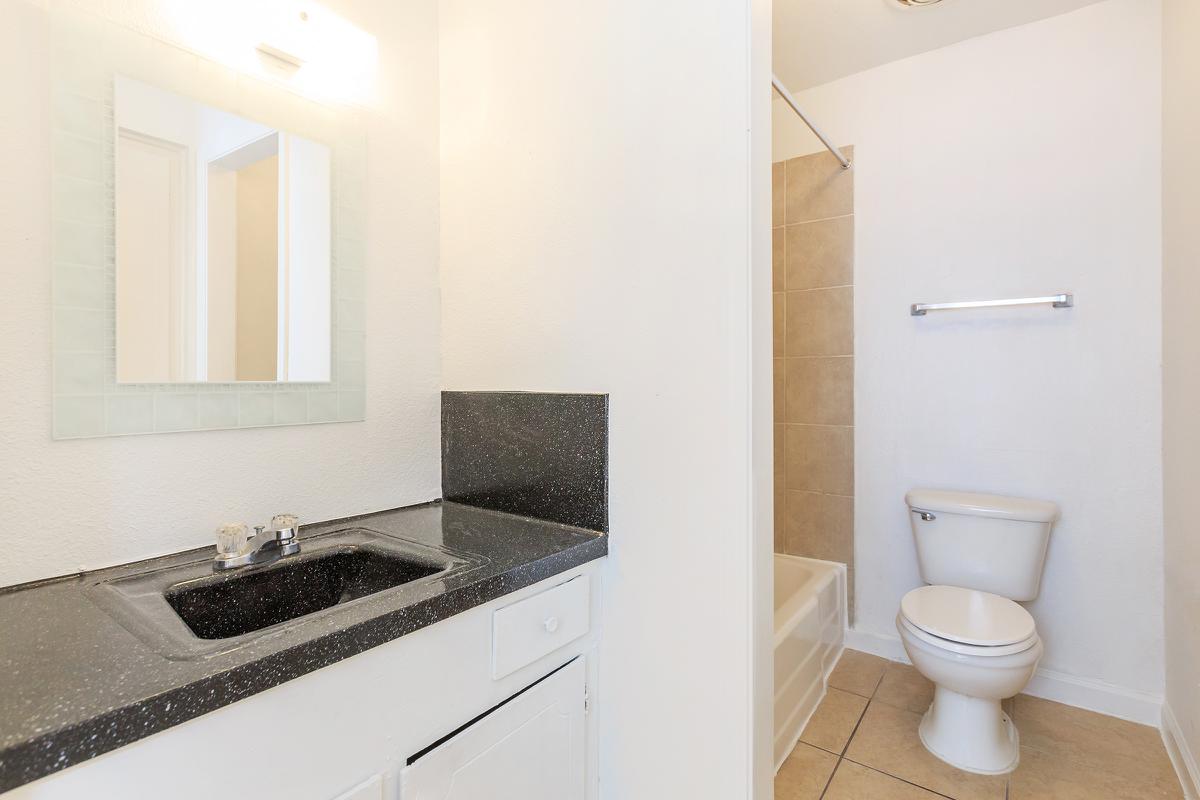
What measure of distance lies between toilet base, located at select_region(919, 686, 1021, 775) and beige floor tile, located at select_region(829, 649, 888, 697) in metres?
0.34

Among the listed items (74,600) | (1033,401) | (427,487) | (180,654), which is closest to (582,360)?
(427,487)

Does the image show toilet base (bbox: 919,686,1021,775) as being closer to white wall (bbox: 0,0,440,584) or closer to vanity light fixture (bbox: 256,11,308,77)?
white wall (bbox: 0,0,440,584)

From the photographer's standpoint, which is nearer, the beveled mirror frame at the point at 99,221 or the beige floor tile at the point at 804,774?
the beveled mirror frame at the point at 99,221

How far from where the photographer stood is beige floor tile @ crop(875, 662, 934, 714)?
1.99 m

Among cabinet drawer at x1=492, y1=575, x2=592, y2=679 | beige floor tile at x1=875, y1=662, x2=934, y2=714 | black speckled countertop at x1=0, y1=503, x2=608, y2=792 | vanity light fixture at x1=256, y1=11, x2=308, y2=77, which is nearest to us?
black speckled countertop at x1=0, y1=503, x2=608, y2=792

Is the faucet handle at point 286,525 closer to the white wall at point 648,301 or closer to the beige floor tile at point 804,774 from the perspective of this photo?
the white wall at point 648,301

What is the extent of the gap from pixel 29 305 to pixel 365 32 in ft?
3.09

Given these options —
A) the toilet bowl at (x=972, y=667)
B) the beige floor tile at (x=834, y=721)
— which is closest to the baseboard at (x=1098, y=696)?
the toilet bowl at (x=972, y=667)

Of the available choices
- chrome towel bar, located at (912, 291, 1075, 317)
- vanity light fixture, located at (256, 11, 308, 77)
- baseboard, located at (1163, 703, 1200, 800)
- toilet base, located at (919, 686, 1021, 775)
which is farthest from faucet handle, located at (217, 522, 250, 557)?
baseboard, located at (1163, 703, 1200, 800)

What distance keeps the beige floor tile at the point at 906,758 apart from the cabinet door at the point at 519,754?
1.11 metres

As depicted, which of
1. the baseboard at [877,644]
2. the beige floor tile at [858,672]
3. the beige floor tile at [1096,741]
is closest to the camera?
the beige floor tile at [1096,741]

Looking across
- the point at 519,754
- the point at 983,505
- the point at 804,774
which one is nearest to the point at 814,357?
the point at 983,505

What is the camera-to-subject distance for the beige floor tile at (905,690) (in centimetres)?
199

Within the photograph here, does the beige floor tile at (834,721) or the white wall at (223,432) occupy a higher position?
the white wall at (223,432)
